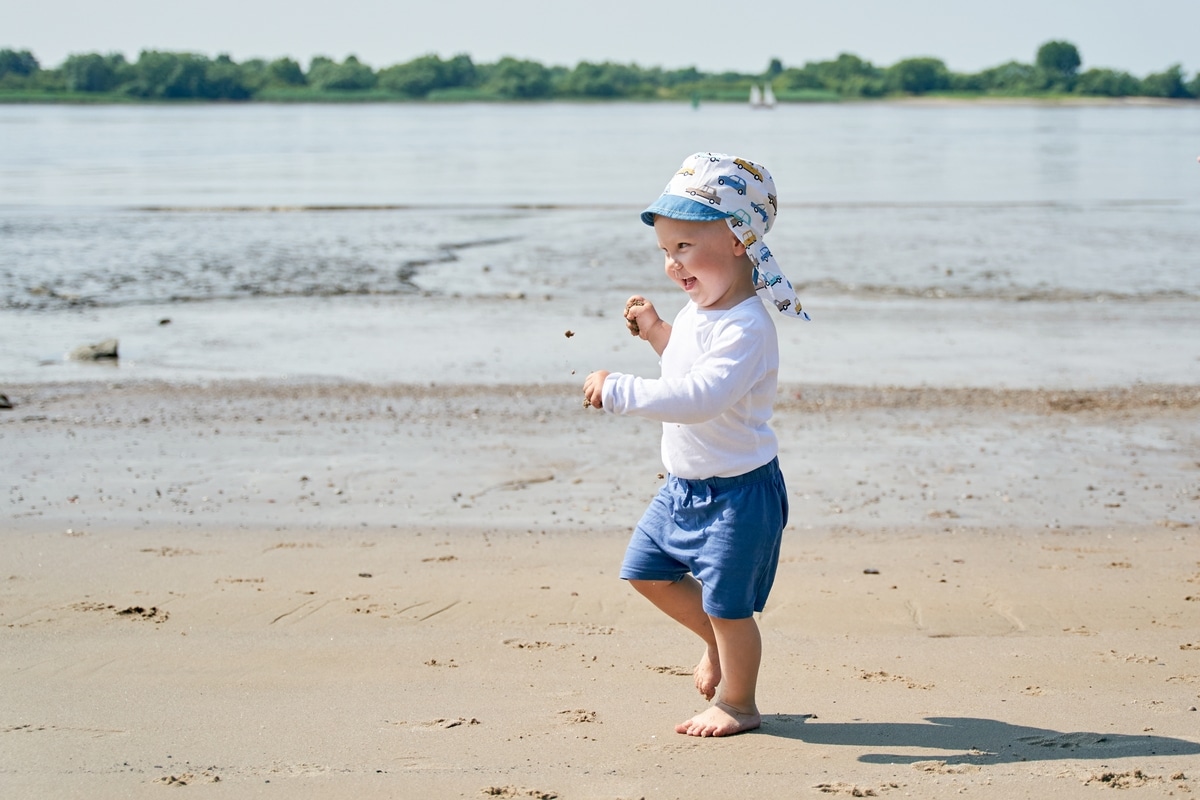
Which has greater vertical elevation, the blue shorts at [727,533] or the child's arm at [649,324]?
the child's arm at [649,324]

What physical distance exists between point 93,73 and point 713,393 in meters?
122

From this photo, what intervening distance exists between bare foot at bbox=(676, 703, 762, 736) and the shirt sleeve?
0.75 m

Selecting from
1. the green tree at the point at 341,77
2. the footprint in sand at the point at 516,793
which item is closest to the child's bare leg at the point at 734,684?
the footprint in sand at the point at 516,793

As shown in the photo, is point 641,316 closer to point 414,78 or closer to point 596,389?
point 596,389

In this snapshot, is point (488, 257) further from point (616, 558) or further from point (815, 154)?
point (815, 154)

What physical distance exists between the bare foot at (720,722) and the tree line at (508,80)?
11695 cm

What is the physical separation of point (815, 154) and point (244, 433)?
3774 centimetres

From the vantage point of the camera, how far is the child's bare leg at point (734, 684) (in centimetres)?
317

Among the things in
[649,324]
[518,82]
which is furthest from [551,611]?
[518,82]

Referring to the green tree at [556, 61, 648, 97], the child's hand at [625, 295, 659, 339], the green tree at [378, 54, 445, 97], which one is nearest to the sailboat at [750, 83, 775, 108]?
the green tree at [556, 61, 648, 97]

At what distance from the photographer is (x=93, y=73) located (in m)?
112

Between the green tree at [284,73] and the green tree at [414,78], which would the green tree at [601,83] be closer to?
the green tree at [414,78]

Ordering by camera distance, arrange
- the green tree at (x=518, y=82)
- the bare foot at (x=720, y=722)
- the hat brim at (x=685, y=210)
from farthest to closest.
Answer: the green tree at (x=518, y=82), the bare foot at (x=720, y=722), the hat brim at (x=685, y=210)

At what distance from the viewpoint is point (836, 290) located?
43.8 feet
